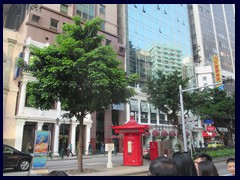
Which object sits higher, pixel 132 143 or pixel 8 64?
pixel 8 64

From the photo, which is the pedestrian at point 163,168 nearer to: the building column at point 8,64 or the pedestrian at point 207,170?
the pedestrian at point 207,170

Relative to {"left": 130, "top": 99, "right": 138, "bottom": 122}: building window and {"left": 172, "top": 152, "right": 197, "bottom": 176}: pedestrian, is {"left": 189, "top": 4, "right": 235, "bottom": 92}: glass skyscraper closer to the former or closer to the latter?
{"left": 130, "top": 99, "right": 138, "bottom": 122}: building window

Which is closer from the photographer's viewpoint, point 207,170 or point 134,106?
point 207,170

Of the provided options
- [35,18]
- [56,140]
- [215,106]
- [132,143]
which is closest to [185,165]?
[132,143]

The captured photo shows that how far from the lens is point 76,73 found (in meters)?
9.20

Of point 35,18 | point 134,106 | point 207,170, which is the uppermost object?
point 35,18

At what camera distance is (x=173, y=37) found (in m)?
49.6

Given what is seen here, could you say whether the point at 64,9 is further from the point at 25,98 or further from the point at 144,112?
the point at 144,112

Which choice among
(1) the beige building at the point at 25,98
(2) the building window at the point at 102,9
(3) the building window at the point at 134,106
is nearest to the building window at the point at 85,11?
(1) the beige building at the point at 25,98

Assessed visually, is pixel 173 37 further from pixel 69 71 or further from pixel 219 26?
pixel 69 71

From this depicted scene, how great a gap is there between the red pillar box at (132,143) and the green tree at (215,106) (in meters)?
8.76

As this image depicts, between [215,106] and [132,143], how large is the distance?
12117mm

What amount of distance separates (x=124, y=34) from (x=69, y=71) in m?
31.6
